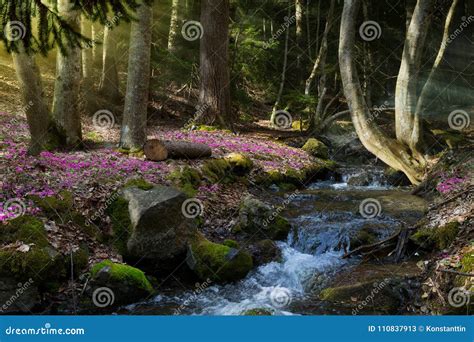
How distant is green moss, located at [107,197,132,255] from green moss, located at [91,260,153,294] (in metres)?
0.80

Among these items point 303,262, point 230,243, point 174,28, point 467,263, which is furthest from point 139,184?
point 174,28

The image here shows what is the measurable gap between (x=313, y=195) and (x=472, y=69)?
1983 centimetres

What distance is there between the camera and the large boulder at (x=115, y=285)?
6027 mm

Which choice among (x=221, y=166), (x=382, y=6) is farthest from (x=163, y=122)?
(x=382, y=6)

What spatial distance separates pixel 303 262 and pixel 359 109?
262 inches

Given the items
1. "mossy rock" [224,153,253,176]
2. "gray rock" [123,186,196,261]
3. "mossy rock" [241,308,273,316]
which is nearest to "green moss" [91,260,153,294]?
"gray rock" [123,186,196,261]

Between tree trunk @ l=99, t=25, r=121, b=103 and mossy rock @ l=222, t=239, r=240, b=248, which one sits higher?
tree trunk @ l=99, t=25, r=121, b=103

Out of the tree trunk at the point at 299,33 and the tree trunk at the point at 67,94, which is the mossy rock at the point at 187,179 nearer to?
the tree trunk at the point at 67,94

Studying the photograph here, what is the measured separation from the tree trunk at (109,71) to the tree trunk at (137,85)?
758 centimetres

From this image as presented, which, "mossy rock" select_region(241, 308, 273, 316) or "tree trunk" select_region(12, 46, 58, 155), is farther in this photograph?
"tree trunk" select_region(12, 46, 58, 155)

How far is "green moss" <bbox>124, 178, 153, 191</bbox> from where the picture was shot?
313 inches

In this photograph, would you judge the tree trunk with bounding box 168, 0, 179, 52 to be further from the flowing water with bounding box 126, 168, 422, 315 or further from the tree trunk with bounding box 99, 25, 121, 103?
the flowing water with bounding box 126, 168, 422, 315

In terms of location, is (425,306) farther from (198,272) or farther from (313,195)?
(313,195)

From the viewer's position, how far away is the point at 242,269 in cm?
712
